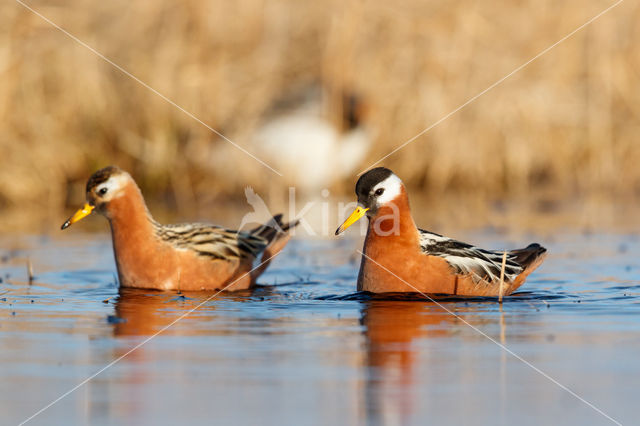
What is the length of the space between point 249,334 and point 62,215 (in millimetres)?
7806

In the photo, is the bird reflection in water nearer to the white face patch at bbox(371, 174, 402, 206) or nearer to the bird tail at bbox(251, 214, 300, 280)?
the white face patch at bbox(371, 174, 402, 206)

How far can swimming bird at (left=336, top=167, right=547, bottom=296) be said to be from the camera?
8.11 metres

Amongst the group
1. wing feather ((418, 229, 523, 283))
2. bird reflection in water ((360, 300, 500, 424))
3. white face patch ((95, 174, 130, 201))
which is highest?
white face patch ((95, 174, 130, 201))

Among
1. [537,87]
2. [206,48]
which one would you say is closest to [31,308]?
[206,48]

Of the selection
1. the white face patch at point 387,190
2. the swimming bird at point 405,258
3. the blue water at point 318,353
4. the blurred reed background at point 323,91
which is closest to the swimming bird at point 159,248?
the blue water at point 318,353

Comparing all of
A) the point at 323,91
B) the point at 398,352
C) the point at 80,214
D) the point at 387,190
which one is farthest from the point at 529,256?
the point at 323,91

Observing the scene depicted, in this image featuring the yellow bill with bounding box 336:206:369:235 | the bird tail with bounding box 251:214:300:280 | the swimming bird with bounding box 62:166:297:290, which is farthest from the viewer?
the bird tail with bounding box 251:214:300:280

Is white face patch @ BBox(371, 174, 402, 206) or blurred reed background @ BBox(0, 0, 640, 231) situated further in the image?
blurred reed background @ BBox(0, 0, 640, 231)

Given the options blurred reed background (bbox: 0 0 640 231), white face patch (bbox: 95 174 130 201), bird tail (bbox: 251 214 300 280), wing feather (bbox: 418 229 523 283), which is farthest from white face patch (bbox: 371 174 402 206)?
blurred reed background (bbox: 0 0 640 231)

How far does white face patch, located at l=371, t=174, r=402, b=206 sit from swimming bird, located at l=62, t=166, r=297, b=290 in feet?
5.11

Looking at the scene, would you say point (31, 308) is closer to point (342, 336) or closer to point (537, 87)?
point (342, 336)

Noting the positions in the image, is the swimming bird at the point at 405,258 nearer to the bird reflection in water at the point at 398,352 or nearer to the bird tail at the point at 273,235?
the bird reflection in water at the point at 398,352

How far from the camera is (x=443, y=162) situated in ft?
50.7

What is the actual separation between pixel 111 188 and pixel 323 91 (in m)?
6.69
